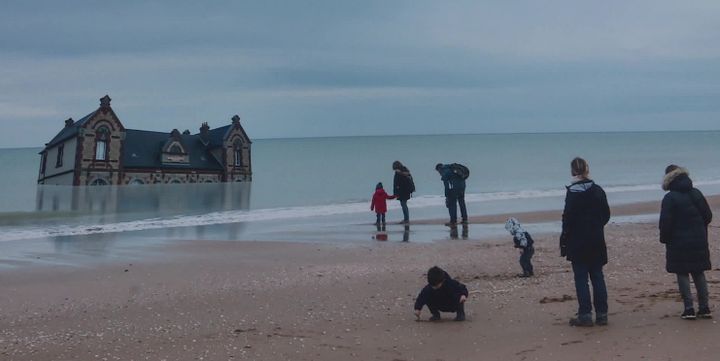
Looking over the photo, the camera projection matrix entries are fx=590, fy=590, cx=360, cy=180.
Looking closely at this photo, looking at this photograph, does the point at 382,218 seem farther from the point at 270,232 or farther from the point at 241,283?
the point at 241,283

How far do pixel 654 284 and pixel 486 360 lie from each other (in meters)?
4.39

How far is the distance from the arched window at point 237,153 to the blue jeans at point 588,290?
6174cm

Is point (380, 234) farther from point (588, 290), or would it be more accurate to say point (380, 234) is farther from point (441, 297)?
point (588, 290)

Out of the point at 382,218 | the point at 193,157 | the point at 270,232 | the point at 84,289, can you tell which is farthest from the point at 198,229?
the point at 193,157

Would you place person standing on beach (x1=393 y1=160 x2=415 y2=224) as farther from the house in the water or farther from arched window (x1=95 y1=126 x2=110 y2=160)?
arched window (x1=95 y1=126 x2=110 y2=160)

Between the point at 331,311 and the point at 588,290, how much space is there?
3.09 meters

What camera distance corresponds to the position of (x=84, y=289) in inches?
359

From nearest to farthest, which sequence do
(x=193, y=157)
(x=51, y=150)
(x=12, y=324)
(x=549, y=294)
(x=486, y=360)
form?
(x=486, y=360)
(x=12, y=324)
(x=549, y=294)
(x=51, y=150)
(x=193, y=157)

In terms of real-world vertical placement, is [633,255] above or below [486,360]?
above

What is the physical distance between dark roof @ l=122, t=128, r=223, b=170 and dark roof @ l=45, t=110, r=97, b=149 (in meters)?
4.31

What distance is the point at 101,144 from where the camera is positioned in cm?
5444

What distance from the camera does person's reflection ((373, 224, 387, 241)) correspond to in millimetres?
15772

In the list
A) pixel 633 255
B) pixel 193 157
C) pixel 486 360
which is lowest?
pixel 486 360

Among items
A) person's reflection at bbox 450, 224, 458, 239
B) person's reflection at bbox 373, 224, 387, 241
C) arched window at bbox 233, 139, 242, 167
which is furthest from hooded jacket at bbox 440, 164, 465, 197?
arched window at bbox 233, 139, 242, 167
